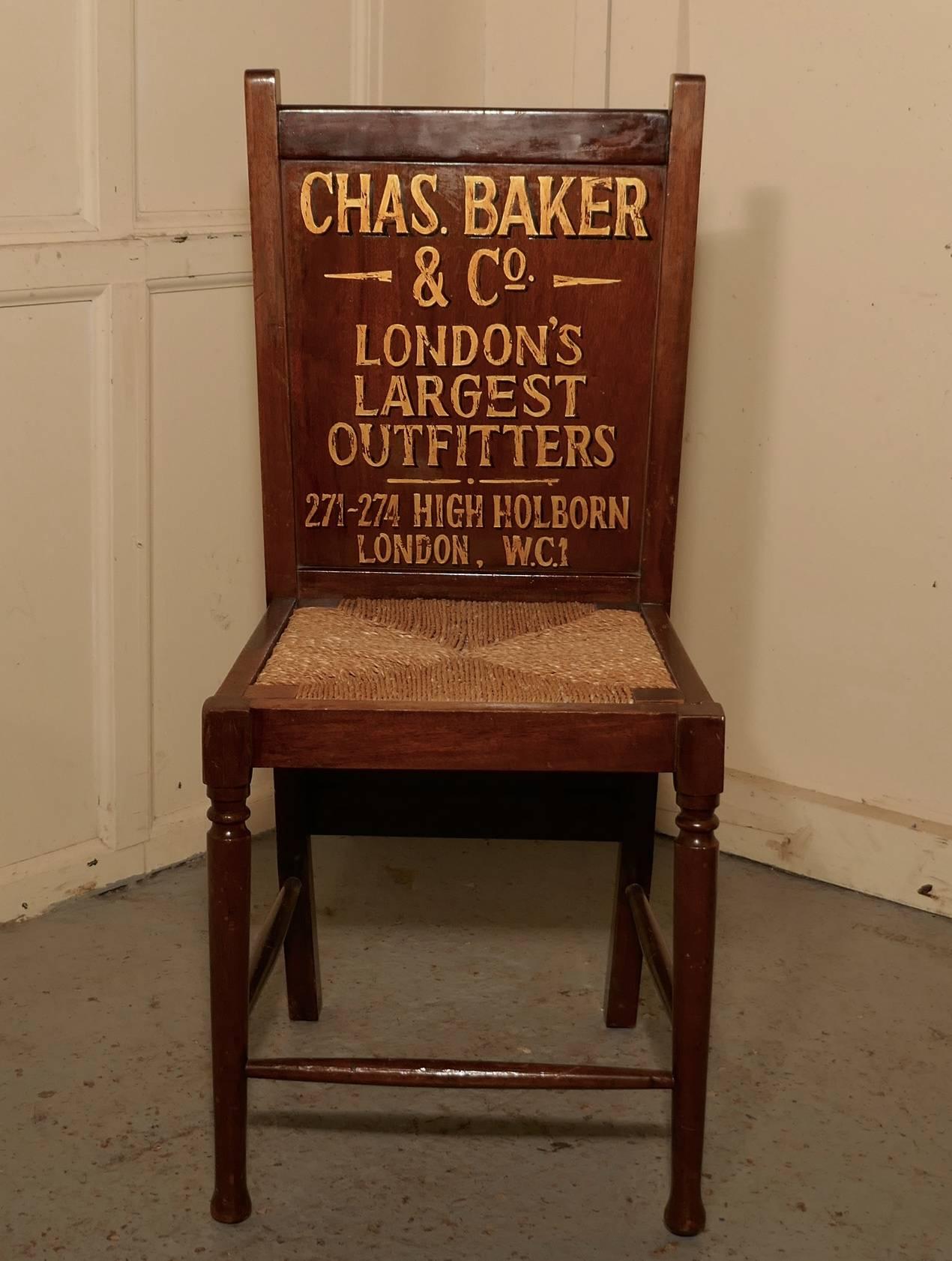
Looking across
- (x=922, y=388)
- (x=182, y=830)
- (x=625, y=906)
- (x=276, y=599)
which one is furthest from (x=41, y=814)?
(x=922, y=388)

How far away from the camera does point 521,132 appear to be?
1595 mm

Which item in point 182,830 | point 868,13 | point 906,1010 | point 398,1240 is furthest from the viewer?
point 182,830

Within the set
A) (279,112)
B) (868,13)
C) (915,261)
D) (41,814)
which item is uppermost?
(868,13)

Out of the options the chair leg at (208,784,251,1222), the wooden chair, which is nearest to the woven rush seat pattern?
the wooden chair

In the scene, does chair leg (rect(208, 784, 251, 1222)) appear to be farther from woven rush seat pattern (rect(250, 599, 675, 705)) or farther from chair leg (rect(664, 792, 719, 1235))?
chair leg (rect(664, 792, 719, 1235))

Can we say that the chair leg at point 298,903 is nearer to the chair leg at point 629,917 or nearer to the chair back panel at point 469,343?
the chair back panel at point 469,343

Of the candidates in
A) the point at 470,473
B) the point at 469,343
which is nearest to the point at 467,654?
the point at 470,473

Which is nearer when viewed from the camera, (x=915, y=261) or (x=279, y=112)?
(x=279, y=112)

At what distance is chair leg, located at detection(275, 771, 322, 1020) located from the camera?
1.70 meters

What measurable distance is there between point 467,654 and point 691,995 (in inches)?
15.9

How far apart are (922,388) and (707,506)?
0.38 metres

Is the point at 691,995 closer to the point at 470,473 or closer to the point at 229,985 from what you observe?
the point at 229,985

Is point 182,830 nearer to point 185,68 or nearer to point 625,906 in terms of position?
point 625,906

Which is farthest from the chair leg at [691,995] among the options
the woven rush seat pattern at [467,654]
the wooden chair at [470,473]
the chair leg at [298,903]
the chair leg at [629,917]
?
the chair leg at [298,903]
